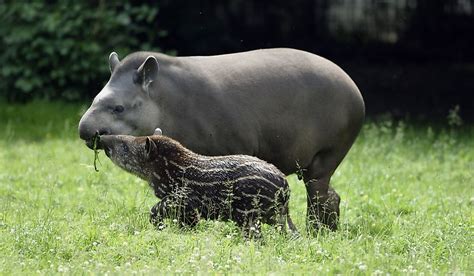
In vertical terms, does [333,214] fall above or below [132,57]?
below

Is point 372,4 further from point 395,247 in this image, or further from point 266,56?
point 395,247

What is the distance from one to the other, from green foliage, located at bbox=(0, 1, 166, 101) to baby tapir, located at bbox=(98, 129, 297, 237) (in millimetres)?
7346

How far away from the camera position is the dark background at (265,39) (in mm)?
14641

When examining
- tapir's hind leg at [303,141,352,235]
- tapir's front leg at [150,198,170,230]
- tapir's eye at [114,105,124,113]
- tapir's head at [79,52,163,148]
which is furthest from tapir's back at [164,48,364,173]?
tapir's front leg at [150,198,170,230]

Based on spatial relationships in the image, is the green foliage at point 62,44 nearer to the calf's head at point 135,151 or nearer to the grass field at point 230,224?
the grass field at point 230,224

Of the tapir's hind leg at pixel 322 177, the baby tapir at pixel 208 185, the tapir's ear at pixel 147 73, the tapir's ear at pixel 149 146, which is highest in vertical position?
the tapir's ear at pixel 147 73

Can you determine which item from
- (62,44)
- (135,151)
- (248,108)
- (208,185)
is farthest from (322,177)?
(62,44)

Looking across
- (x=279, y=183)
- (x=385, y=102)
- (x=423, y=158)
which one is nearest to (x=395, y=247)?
(x=279, y=183)

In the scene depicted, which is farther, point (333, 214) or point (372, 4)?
point (372, 4)

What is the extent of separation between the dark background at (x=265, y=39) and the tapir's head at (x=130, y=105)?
6.51m

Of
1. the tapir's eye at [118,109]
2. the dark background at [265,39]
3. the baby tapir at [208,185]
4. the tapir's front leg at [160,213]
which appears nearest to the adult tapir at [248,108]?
the tapir's eye at [118,109]

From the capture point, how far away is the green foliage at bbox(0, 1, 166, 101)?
14.5 metres

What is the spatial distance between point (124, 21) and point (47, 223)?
300 inches

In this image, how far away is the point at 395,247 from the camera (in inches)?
275
